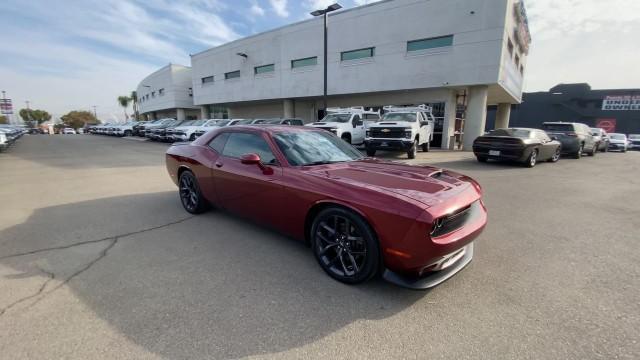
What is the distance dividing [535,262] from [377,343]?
237cm

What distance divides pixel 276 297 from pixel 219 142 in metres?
2.73

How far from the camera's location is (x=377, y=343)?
2.05 m

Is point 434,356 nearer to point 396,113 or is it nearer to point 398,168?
point 398,168

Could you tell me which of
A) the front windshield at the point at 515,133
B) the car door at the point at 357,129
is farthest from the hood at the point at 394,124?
the front windshield at the point at 515,133

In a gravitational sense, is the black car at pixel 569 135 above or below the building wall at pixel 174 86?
below

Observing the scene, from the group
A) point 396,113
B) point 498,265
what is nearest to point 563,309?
point 498,265

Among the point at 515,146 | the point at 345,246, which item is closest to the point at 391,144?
the point at 515,146

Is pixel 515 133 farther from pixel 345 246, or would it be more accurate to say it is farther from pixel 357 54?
pixel 357 54

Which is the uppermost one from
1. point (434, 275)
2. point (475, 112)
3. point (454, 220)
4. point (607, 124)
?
point (475, 112)

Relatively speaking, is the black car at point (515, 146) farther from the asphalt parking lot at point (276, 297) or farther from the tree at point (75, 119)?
the tree at point (75, 119)

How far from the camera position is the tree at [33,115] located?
90250mm

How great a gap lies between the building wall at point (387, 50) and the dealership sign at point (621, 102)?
1456 inches

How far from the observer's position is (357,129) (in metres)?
14.4

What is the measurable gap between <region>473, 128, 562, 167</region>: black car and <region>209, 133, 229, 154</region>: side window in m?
9.85
